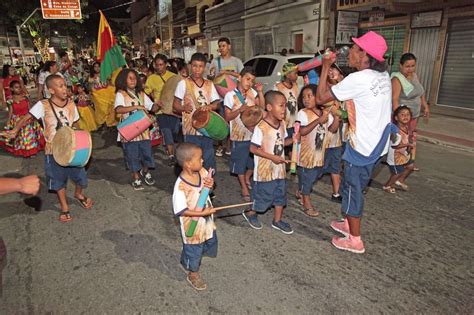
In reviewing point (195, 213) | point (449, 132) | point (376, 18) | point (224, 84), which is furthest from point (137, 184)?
point (376, 18)

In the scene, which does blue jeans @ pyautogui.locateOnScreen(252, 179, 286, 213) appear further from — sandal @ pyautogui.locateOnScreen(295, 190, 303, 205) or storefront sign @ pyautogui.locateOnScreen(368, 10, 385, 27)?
storefront sign @ pyautogui.locateOnScreen(368, 10, 385, 27)

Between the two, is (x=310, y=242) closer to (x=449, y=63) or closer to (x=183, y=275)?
(x=183, y=275)

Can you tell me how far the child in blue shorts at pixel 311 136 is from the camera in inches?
156

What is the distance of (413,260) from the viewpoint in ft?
11.1

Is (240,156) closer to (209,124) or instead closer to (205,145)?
(205,145)

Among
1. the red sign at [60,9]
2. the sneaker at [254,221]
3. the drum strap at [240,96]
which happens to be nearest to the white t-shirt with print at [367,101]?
the sneaker at [254,221]

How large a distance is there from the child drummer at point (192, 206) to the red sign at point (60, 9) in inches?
980

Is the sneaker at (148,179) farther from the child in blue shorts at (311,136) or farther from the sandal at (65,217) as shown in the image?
the child in blue shorts at (311,136)

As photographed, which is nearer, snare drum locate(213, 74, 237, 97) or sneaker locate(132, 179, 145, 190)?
snare drum locate(213, 74, 237, 97)

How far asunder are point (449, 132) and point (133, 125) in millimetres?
7798

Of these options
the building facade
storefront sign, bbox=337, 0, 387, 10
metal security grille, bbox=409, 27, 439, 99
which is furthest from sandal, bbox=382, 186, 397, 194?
storefront sign, bbox=337, 0, 387, 10

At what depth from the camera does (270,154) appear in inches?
140

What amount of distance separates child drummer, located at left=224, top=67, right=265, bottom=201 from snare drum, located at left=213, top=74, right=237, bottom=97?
261 mm

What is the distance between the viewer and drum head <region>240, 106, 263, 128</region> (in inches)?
163
